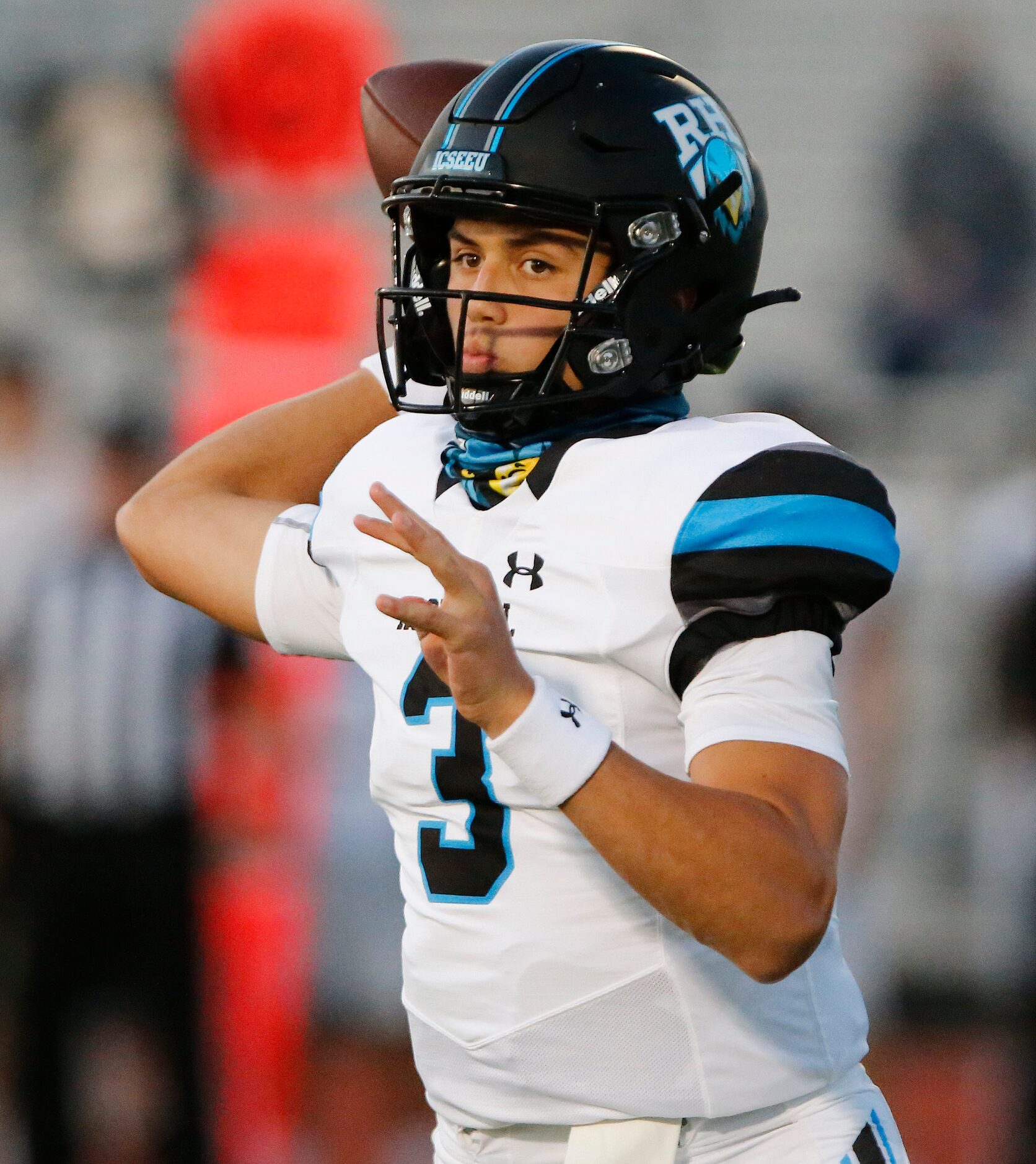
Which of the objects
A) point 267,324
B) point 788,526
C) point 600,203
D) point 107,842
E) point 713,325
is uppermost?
point 600,203

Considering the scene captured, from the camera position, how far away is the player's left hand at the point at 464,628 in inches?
56.6

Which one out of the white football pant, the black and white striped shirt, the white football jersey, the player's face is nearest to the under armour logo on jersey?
the white football jersey

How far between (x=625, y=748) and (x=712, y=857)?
0.98ft

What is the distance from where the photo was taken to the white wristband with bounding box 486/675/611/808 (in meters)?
1.47

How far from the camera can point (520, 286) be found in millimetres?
1905

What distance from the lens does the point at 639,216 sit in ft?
6.21

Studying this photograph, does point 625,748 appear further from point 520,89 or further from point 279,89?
point 279,89

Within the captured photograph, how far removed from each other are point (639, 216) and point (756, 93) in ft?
18.8

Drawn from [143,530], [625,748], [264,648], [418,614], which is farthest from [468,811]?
[264,648]

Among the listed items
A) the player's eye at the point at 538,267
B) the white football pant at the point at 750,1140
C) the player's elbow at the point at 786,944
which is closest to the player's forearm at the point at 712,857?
the player's elbow at the point at 786,944

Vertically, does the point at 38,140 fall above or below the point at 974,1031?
above

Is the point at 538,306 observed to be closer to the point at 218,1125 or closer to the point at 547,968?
the point at 547,968

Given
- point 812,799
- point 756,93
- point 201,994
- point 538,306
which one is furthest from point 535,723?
point 756,93

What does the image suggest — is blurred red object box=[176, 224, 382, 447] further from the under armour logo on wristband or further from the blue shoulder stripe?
the under armour logo on wristband
